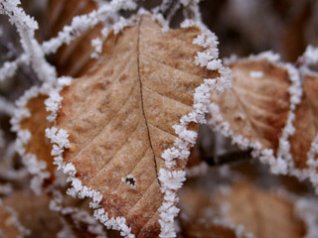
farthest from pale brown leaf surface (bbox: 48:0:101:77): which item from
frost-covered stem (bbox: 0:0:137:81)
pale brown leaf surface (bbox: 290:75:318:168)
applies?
pale brown leaf surface (bbox: 290:75:318:168)

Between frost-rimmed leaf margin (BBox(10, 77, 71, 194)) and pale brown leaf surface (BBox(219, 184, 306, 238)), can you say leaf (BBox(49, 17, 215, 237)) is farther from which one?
pale brown leaf surface (BBox(219, 184, 306, 238))

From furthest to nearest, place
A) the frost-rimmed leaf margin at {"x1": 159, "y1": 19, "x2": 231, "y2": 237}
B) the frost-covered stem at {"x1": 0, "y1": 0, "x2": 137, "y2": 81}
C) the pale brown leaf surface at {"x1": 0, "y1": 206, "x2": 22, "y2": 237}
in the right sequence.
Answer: the pale brown leaf surface at {"x1": 0, "y1": 206, "x2": 22, "y2": 237}
the frost-covered stem at {"x1": 0, "y1": 0, "x2": 137, "y2": 81}
the frost-rimmed leaf margin at {"x1": 159, "y1": 19, "x2": 231, "y2": 237}

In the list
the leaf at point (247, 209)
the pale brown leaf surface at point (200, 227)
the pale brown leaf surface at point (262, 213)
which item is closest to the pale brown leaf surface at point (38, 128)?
the pale brown leaf surface at point (200, 227)

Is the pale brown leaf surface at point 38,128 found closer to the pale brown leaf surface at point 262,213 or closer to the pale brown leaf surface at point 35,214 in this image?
the pale brown leaf surface at point 35,214

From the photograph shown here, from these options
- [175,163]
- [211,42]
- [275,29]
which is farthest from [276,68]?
[275,29]

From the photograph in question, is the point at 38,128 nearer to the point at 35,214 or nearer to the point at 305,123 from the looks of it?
the point at 35,214

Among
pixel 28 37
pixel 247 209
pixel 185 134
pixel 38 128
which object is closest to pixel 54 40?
pixel 28 37
